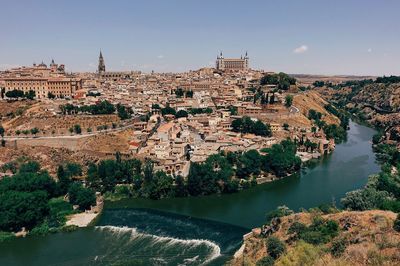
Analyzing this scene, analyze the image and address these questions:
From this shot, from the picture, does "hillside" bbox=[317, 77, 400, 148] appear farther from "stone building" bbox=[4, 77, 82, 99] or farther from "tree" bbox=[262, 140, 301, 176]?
"stone building" bbox=[4, 77, 82, 99]

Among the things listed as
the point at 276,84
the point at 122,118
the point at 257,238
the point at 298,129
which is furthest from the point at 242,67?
the point at 257,238

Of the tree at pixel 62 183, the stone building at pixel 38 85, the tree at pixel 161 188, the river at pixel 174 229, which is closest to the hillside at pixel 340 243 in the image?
the river at pixel 174 229

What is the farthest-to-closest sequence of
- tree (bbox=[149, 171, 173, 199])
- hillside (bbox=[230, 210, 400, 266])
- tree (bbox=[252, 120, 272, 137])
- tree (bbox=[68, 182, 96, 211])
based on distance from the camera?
tree (bbox=[252, 120, 272, 137]), tree (bbox=[149, 171, 173, 199]), tree (bbox=[68, 182, 96, 211]), hillside (bbox=[230, 210, 400, 266])

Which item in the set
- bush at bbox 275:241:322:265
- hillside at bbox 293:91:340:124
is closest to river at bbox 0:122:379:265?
bush at bbox 275:241:322:265

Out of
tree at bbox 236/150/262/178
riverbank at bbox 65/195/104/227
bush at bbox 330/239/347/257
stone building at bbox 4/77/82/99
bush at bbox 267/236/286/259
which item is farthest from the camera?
stone building at bbox 4/77/82/99

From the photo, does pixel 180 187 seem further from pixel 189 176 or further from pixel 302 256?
pixel 302 256

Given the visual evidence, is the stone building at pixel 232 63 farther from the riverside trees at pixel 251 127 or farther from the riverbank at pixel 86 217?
the riverbank at pixel 86 217

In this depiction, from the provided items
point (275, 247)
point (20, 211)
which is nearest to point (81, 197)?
point (20, 211)
